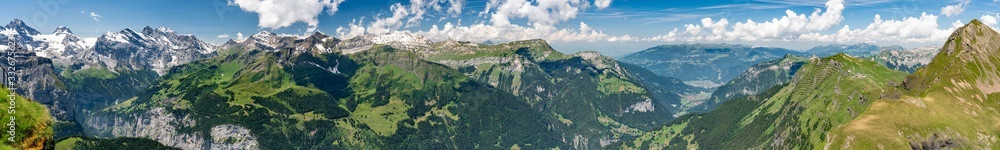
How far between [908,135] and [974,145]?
3762cm

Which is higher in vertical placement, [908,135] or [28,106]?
[28,106]

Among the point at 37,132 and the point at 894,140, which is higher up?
the point at 37,132

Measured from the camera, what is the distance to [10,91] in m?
43.9

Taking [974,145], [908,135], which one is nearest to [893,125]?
[908,135]

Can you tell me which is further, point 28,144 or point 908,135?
point 908,135

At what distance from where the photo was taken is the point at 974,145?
194000 millimetres

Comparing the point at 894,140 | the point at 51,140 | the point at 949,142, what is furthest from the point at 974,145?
the point at 51,140

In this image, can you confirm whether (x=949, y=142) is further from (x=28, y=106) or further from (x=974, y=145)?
(x=28, y=106)

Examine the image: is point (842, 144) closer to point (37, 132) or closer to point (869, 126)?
point (869, 126)

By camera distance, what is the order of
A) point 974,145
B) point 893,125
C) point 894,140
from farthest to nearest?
point 974,145
point 893,125
point 894,140

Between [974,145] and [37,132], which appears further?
[974,145]

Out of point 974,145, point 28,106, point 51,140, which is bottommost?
point 974,145

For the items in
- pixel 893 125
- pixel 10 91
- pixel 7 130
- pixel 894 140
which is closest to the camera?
pixel 7 130

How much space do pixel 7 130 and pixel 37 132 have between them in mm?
2534
